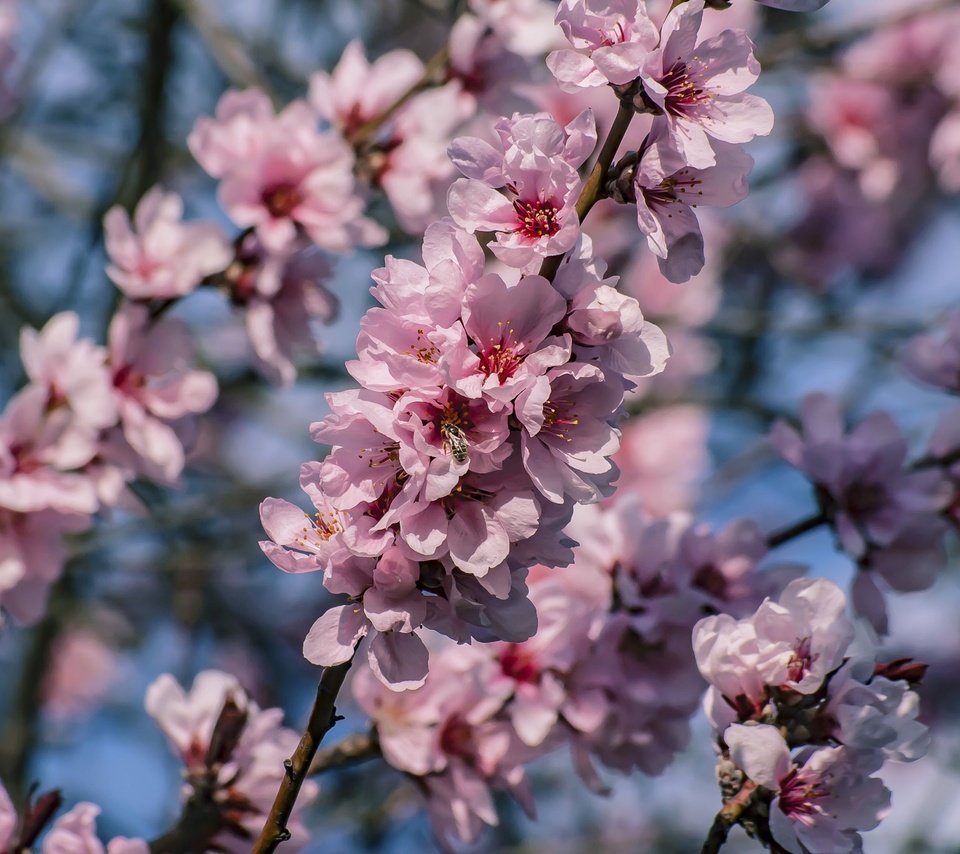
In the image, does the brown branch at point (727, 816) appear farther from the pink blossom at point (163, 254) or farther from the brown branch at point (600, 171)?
the pink blossom at point (163, 254)

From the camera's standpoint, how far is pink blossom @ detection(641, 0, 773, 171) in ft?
4.53

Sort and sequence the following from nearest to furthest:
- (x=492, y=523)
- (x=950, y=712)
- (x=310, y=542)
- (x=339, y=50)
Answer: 1. (x=492, y=523)
2. (x=310, y=542)
3. (x=339, y=50)
4. (x=950, y=712)

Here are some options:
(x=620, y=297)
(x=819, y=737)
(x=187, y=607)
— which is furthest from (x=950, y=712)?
(x=620, y=297)

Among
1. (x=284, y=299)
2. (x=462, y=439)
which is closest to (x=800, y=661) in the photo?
(x=462, y=439)

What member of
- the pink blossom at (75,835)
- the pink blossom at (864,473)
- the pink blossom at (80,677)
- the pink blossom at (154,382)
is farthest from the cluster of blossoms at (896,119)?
the pink blossom at (80,677)

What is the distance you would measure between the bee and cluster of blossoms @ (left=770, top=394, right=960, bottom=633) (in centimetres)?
97

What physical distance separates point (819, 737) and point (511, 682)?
0.67 metres

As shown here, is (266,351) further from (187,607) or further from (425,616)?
(187,607)

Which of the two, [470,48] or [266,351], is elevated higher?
[470,48]

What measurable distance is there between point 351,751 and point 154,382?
84 centimetres

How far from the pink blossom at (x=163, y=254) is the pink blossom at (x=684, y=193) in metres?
1.14

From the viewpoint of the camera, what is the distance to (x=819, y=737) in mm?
1457

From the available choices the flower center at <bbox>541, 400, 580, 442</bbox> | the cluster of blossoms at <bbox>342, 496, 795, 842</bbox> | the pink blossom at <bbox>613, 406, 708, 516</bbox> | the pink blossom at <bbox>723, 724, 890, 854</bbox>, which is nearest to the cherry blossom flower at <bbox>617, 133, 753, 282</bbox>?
the flower center at <bbox>541, 400, 580, 442</bbox>

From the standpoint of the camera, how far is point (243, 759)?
1.81 meters
